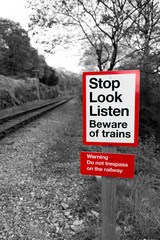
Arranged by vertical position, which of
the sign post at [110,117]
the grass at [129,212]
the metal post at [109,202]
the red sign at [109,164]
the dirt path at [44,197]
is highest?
the sign post at [110,117]

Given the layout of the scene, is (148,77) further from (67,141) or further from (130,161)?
(130,161)

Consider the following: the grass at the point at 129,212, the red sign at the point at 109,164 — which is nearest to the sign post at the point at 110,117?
the red sign at the point at 109,164

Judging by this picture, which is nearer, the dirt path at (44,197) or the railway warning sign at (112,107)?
the railway warning sign at (112,107)

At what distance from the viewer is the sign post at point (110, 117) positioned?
137 cm

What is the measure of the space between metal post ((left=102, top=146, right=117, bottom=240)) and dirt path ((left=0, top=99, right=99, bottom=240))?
0.72 meters

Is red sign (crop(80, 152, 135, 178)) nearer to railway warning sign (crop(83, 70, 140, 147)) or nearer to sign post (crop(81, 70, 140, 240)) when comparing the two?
sign post (crop(81, 70, 140, 240))

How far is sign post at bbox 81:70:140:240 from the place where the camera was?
1365 mm

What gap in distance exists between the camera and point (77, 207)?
282 cm

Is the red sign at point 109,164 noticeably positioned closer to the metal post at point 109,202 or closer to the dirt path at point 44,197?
the metal post at point 109,202

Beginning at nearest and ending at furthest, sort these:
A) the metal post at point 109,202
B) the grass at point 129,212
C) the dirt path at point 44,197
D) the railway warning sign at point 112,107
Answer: the railway warning sign at point 112,107, the metal post at point 109,202, the grass at point 129,212, the dirt path at point 44,197

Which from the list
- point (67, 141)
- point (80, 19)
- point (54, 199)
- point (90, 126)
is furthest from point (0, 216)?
point (80, 19)

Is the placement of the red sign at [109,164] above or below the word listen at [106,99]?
below

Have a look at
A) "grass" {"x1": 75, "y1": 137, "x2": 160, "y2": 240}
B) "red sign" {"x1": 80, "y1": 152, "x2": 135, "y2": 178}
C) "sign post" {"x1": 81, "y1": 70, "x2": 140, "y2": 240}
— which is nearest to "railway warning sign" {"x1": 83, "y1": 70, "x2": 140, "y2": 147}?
"sign post" {"x1": 81, "y1": 70, "x2": 140, "y2": 240}

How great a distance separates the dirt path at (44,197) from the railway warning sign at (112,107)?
151cm
